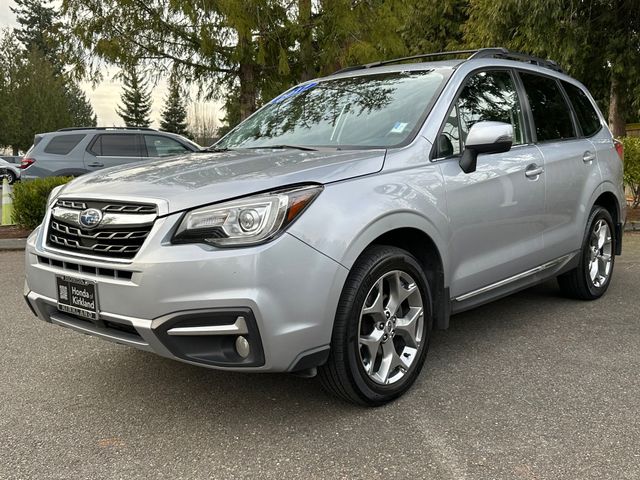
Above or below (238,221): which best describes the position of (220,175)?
above

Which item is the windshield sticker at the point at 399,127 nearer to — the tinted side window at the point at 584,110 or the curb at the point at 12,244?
the tinted side window at the point at 584,110

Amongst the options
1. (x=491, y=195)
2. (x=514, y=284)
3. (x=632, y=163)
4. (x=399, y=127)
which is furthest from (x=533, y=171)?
(x=632, y=163)

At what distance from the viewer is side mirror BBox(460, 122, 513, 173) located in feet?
11.0

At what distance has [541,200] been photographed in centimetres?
412

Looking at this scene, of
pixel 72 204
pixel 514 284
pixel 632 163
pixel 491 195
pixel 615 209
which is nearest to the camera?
pixel 72 204

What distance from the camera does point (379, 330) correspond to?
10.1 feet

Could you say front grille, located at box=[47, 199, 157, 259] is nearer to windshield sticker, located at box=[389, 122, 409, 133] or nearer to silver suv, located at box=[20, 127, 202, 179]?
windshield sticker, located at box=[389, 122, 409, 133]

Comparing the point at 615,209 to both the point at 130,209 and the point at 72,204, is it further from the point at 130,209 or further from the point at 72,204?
the point at 72,204

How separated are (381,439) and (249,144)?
6.77 ft

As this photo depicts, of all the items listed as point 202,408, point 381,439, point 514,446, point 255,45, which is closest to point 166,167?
point 202,408

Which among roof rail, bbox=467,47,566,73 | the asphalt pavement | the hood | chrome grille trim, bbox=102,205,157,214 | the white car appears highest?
roof rail, bbox=467,47,566,73

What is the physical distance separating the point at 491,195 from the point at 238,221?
5.63ft

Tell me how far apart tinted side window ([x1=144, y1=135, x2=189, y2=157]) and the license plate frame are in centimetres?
979

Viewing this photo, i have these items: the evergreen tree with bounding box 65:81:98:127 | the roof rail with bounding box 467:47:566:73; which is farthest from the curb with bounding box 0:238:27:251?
the evergreen tree with bounding box 65:81:98:127
